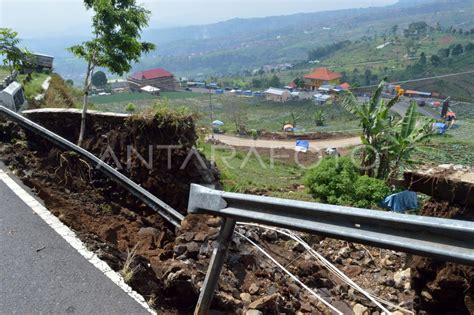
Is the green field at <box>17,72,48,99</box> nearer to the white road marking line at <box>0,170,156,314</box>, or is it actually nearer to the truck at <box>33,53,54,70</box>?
the truck at <box>33,53,54,70</box>

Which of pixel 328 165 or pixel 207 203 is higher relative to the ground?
pixel 207 203

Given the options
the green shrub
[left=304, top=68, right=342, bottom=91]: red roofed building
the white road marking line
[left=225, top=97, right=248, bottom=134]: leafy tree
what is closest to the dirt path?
[left=225, top=97, right=248, bottom=134]: leafy tree

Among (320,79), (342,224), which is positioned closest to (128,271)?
(342,224)

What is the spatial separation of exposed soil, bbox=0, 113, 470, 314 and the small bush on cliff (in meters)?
6.34

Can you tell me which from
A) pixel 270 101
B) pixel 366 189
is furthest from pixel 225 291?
pixel 270 101

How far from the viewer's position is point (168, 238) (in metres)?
5.86

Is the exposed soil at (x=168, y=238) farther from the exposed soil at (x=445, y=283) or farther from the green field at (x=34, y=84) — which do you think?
the green field at (x=34, y=84)

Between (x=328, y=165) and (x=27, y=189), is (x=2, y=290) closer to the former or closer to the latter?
(x=27, y=189)

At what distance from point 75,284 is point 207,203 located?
5.97ft

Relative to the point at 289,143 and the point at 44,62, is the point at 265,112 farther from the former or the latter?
the point at 44,62

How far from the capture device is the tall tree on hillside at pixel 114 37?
909cm

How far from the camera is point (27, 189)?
5.85 meters

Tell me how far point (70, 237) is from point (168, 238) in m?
1.58

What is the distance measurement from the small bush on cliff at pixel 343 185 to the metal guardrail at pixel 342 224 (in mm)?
10351
